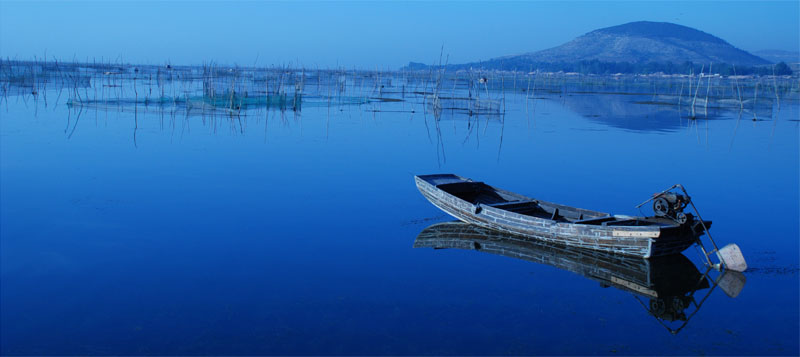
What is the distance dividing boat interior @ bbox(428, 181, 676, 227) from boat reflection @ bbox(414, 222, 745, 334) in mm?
422

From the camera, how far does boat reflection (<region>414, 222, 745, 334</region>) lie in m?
6.23

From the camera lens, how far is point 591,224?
750 cm

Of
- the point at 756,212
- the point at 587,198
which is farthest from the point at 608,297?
the point at 756,212

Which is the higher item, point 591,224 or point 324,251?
point 591,224

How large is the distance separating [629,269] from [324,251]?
139 inches

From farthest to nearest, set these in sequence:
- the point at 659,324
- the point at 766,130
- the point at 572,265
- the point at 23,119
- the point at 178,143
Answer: the point at 766,130, the point at 23,119, the point at 178,143, the point at 572,265, the point at 659,324

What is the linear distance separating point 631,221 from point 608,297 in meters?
1.65

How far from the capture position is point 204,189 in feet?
32.8

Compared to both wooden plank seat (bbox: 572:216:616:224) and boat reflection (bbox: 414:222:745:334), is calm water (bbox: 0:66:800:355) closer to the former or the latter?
boat reflection (bbox: 414:222:745:334)

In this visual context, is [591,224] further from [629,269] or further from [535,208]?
[535,208]

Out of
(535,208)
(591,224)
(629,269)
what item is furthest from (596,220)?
(535,208)

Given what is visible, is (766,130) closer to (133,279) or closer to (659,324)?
(659,324)

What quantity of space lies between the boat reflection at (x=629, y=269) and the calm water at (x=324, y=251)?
0.49 feet

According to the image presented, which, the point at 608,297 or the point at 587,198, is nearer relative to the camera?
the point at 608,297
